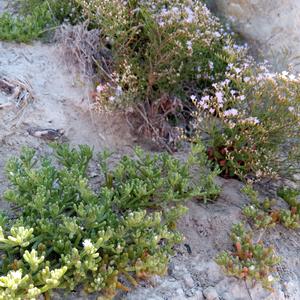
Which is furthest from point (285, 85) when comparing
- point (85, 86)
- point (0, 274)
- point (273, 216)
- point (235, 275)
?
point (0, 274)

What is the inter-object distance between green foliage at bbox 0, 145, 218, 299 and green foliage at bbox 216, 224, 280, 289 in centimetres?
39

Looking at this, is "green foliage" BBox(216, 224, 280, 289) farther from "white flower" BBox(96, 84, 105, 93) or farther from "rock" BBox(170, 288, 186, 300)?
"white flower" BBox(96, 84, 105, 93)

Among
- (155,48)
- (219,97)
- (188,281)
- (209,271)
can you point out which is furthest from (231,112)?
(188,281)

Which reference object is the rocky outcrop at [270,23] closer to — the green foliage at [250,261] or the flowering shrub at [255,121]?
the flowering shrub at [255,121]

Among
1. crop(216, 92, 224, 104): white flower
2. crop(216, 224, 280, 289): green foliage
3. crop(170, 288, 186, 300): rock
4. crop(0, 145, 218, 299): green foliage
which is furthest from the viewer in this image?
crop(216, 92, 224, 104): white flower

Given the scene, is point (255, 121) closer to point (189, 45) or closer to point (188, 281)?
point (189, 45)

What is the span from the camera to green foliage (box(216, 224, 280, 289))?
298cm

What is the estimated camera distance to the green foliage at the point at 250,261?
9.78ft

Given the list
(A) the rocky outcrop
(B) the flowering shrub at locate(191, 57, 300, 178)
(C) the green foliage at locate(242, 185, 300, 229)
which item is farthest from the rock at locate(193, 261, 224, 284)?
(A) the rocky outcrop

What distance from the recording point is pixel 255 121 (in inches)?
133

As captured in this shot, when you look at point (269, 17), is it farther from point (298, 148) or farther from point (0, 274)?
point (0, 274)

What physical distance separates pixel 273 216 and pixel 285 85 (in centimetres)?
95

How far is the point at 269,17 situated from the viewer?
5.03 m

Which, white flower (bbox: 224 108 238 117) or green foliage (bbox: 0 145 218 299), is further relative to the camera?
white flower (bbox: 224 108 238 117)
